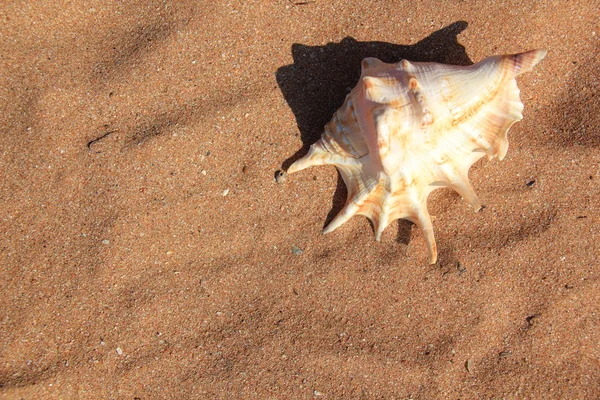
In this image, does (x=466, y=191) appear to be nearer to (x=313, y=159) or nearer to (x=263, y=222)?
(x=313, y=159)

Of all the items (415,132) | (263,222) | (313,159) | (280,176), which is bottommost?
(263,222)

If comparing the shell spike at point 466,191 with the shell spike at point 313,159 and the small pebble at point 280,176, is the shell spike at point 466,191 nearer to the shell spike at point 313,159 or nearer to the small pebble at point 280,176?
the shell spike at point 313,159

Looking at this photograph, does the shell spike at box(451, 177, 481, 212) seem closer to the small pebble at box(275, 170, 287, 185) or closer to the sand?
the sand

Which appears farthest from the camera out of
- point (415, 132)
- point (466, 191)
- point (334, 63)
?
point (334, 63)

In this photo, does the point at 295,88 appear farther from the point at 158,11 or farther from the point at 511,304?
the point at 511,304

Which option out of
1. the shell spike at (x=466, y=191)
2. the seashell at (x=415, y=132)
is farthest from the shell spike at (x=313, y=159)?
the shell spike at (x=466, y=191)

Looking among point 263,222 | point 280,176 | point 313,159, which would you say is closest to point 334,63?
point 313,159
